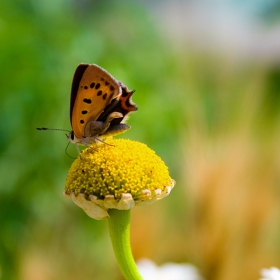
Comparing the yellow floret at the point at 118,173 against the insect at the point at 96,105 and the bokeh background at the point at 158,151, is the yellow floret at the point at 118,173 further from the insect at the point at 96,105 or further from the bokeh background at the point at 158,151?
the bokeh background at the point at 158,151

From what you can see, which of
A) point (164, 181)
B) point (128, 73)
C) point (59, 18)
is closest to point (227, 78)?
point (128, 73)

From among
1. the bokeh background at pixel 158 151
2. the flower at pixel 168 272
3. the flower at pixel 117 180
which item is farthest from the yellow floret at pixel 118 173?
the bokeh background at pixel 158 151

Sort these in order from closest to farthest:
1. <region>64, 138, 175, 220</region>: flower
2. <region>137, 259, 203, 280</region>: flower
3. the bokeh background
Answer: <region>64, 138, 175, 220</region>: flower
<region>137, 259, 203, 280</region>: flower
the bokeh background

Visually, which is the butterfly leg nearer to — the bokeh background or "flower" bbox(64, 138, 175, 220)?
"flower" bbox(64, 138, 175, 220)

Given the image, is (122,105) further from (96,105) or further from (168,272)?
(168,272)

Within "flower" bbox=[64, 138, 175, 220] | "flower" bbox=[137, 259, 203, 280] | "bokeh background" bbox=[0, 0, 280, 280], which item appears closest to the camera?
"flower" bbox=[64, 138, 175, 220]

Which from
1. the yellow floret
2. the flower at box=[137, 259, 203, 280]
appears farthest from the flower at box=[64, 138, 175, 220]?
the flower at box=[137, 259, 203, 280]

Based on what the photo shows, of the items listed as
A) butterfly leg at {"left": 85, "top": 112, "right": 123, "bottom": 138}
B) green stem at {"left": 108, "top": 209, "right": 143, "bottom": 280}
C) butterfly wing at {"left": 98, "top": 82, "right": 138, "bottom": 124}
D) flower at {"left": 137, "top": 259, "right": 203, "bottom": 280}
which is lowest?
flower at {"left": 137, "top": 259, "right": 203, "bottom": 280}

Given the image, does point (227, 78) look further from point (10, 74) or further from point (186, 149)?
point (10, 74)
